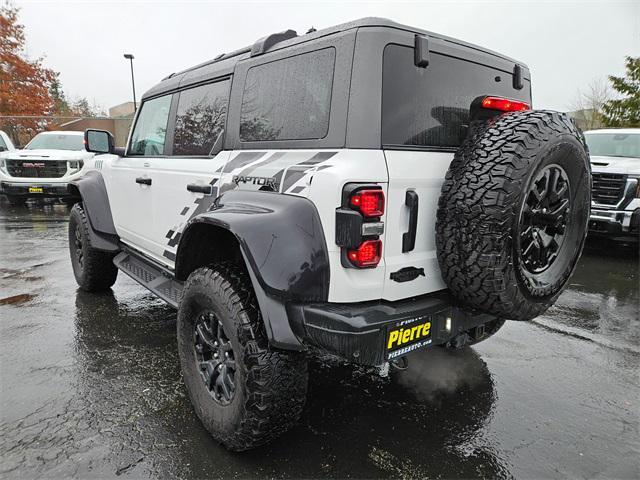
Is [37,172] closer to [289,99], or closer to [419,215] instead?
[289,99]

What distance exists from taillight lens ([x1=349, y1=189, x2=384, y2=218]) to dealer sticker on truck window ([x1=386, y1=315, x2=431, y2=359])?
50cm

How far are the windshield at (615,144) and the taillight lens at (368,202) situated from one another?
747 cm

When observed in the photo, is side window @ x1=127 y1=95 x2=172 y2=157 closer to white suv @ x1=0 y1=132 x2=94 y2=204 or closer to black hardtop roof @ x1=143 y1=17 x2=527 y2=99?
black hardtop roof @ x1=143 y1=17 x2=527 y2=99

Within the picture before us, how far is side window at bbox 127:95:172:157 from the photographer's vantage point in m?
3.56

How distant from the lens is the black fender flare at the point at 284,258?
77.0 inches

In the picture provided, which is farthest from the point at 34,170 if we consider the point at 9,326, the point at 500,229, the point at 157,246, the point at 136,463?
the point at 500,229

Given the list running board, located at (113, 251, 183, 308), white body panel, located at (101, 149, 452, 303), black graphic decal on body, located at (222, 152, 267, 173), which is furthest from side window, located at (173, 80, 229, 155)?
running board, located at (113, 251, 183, 308)

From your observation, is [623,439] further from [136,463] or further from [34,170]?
[34,170]

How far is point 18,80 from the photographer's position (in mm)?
21328

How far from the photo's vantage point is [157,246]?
348 cm

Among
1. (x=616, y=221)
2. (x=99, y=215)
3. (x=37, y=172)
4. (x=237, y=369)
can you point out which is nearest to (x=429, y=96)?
(x=237, y=369)

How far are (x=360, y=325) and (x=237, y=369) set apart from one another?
66 centimetres

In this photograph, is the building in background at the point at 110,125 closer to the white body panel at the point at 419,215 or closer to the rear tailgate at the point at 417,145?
the rear tailgate at the point at 417,145

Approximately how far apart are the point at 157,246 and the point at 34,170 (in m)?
9.00
